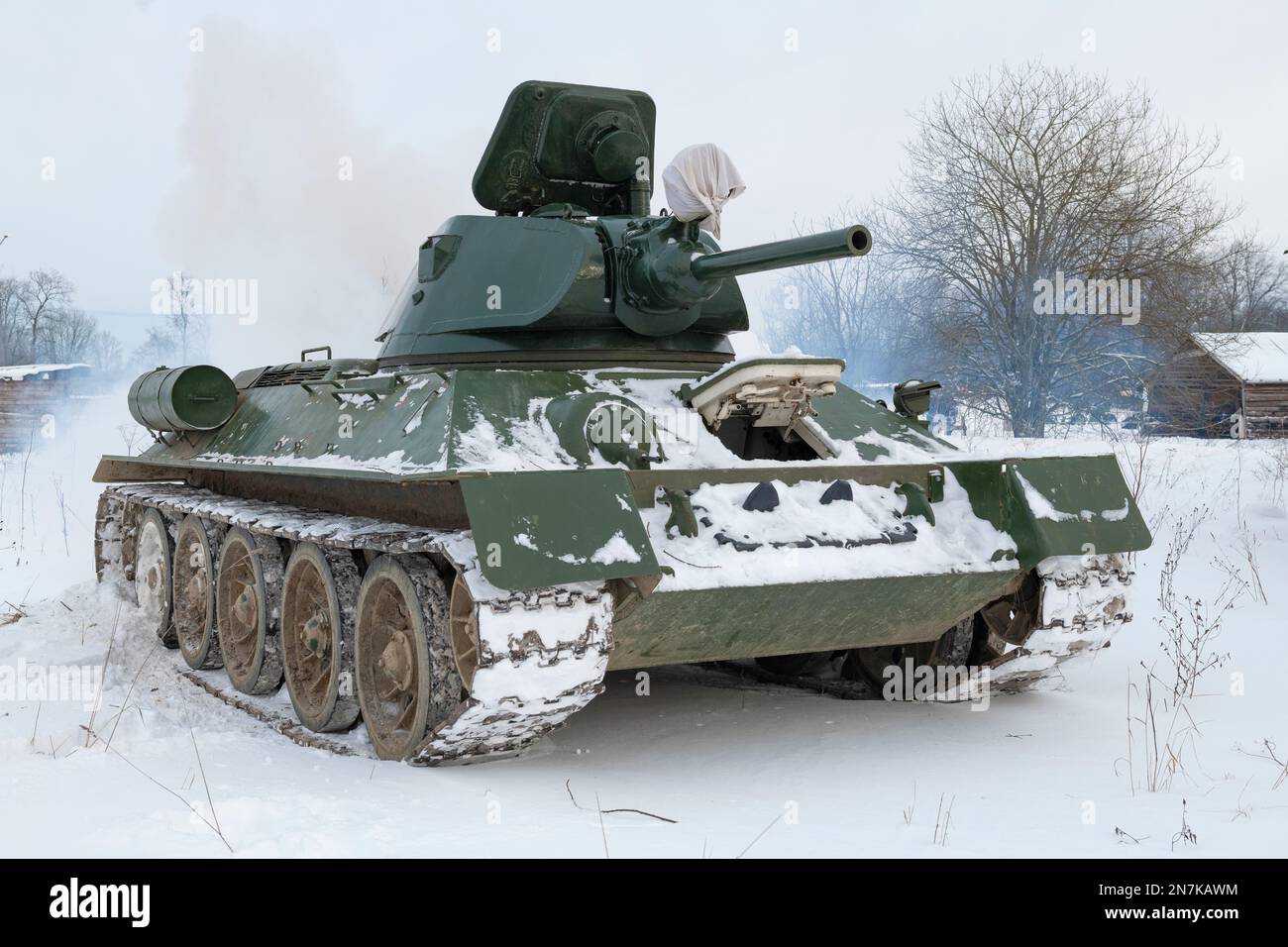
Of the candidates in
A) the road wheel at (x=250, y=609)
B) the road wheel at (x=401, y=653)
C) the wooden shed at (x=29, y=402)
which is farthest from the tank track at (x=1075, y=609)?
the wooden shed at (x=29, y=402)

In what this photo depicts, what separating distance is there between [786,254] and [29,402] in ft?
72.7

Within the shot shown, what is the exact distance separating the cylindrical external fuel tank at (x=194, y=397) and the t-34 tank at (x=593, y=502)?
41 centimetres

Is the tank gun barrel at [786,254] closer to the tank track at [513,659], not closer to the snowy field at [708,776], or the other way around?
the tank track at [513,659]

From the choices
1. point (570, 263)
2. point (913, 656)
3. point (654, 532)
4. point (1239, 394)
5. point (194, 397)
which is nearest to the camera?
point (654, 532)

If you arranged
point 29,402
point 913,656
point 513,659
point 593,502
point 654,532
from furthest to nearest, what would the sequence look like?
point 29,402 < point 913,656 < point 654,532 < point 593,502 < point 513,659

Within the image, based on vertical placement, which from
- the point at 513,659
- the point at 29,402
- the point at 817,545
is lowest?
the point at 513,659

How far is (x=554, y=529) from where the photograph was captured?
4.93 meters

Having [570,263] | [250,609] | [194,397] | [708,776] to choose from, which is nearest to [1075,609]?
[708,776]

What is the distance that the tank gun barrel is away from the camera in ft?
17.7

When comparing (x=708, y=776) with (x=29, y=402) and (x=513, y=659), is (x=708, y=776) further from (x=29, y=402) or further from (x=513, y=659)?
(x=29, y=402)

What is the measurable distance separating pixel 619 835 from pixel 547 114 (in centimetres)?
472

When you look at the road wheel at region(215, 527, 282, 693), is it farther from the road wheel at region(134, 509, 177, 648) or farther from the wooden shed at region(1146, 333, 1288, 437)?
the wooden shed at region(1146, 333, 1288, 437)

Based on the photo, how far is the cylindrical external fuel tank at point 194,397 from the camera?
27.7 feet

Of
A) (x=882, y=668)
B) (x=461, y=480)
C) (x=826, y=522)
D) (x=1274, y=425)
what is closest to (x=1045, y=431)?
(x=1274, y=425)
